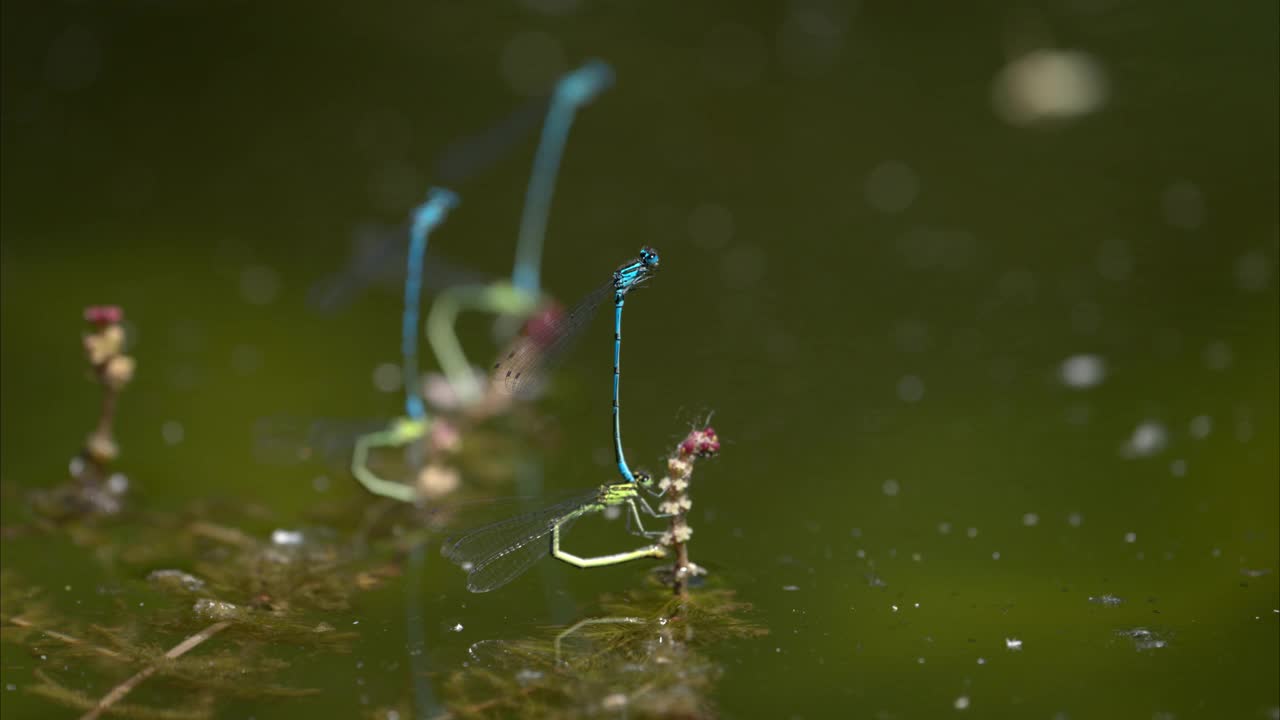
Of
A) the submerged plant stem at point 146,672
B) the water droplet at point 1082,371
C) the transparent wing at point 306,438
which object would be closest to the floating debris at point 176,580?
the submerged plant stem at point 146,672

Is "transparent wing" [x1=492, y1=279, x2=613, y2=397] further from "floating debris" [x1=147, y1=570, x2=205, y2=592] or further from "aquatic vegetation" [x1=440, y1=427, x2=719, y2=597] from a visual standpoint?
"floating debris" [x1=147, y1=570, x2=205, y2=592]

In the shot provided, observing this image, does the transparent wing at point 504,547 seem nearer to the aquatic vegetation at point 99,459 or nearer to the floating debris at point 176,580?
the floating debris at point 176,580

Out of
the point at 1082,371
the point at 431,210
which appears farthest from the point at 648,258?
the point at 1082,371

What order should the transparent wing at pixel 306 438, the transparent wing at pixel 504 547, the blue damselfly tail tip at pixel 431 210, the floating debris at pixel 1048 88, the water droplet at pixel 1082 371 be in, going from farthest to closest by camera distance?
the floating debris at pixel 1048 88 → the water droplet at pixel 1082 371 → the transparent wing at pixel 306 438 → the blue damselfly tail tip at pixel 431 210 → the transparent wing at pixel 504 547

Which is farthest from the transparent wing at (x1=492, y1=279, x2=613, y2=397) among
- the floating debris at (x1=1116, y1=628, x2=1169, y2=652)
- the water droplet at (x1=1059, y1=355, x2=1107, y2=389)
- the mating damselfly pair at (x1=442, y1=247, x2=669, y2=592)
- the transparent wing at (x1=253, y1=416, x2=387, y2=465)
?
the water droplet at (x1=1059, y1=355, x2=1107, y2=389)

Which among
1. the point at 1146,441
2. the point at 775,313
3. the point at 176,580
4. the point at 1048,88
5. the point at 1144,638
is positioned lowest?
the point at 1144,638

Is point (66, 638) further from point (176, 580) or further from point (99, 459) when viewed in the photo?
Answer: point (99, 459)
